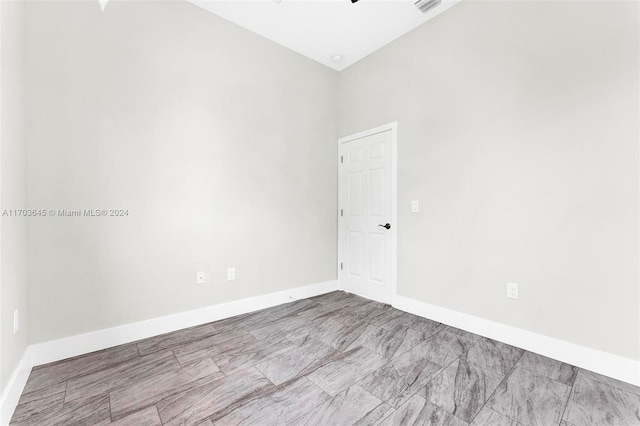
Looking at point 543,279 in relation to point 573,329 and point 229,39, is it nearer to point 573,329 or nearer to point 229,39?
point 573,329

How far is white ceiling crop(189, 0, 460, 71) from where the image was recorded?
273 cm

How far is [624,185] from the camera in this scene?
1841 millimetres

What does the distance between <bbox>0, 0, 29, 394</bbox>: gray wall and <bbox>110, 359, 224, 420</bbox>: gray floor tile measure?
0.60 m

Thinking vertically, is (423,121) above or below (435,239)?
above

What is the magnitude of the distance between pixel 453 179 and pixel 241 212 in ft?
7.41

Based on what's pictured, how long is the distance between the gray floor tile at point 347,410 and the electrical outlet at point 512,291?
1.52m

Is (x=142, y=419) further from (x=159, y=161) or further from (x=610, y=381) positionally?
(x=610, y=381)

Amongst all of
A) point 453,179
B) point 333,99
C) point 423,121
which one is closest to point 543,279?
point 453,179

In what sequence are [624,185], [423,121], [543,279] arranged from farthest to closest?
[423,121]
[543,279]
[624,185]

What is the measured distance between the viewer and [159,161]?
2529mm

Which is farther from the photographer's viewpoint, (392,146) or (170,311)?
(392,146)

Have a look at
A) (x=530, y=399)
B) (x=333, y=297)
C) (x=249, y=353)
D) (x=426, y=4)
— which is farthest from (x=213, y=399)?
(x=426, y=4)

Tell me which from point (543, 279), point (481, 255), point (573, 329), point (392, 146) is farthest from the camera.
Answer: point (392, 146)
